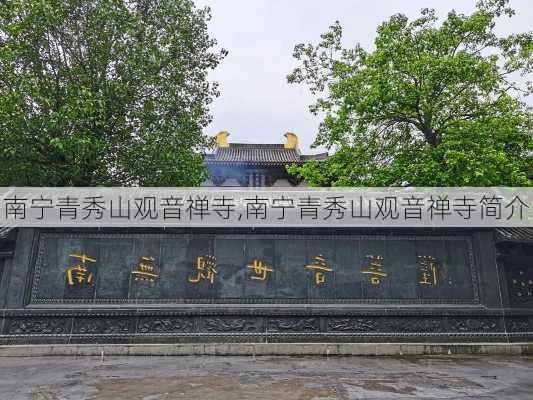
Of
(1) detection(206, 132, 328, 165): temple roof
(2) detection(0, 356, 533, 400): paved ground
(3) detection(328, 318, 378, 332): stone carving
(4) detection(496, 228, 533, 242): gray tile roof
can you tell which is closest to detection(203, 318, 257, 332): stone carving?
(2) detection(0, 356, 533, 400): paved ground

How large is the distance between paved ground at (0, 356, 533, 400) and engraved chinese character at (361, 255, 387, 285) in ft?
5.74

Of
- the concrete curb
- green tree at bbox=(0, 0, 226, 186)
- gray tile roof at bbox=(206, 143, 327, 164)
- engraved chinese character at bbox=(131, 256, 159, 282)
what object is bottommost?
the concrete curb

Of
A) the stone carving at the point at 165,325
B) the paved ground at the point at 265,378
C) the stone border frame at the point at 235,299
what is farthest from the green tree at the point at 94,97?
the paved ground at the point at 265,378

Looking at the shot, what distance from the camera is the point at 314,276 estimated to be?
8.94m

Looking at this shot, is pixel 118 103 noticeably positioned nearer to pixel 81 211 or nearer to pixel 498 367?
pixel 81 211

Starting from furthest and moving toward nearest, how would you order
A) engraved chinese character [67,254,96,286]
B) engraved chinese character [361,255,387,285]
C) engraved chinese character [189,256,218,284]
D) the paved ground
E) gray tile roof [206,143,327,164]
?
gray tile roof [206,143,327,164] < engraved chinese character [361,255,387,285] < engraved chinese character [189,256,218,284] < engraved chinese character [67,254,96,286] < the paved ground

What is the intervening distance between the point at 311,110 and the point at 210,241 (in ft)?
21.6

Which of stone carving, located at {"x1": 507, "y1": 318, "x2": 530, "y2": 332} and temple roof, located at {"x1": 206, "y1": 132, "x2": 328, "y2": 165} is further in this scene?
temple roof, located at {"x1": 206, "y1": 132, "x2": 328, "y2": 165}

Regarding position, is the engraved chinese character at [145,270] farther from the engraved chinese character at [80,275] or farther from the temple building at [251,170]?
the temple building at [251,170]

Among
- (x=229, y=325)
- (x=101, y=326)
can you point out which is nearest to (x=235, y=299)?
(x=229, y=325)

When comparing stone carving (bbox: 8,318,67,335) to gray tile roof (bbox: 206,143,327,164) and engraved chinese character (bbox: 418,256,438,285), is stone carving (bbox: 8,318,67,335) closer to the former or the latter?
engraved chinese character (bbox: 418,256,438,285)

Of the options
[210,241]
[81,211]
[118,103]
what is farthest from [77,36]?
[210,241]

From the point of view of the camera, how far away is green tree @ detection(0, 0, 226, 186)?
31.7 ft

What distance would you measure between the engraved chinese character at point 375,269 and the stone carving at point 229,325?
2718mm
